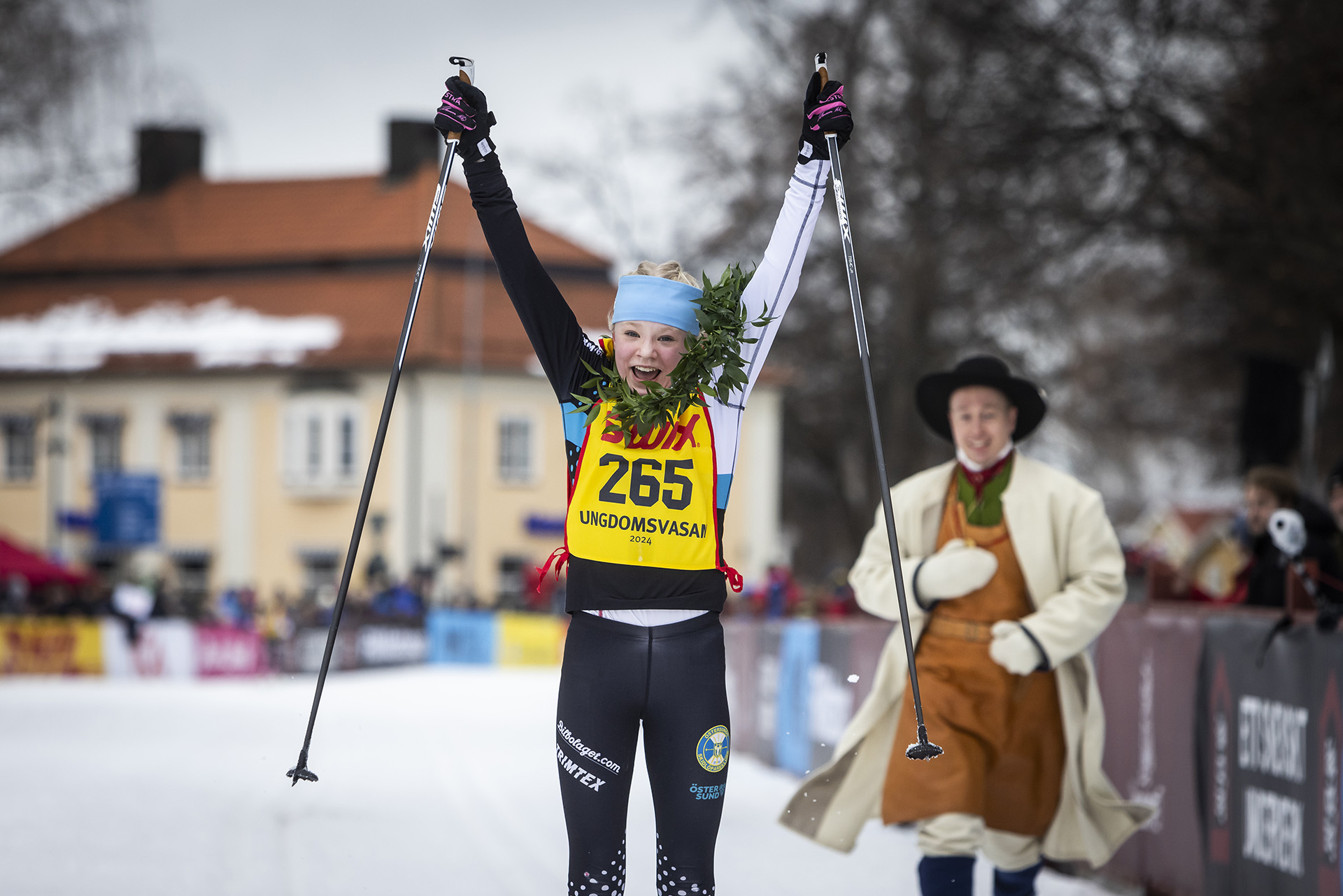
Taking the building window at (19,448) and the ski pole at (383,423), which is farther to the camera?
the building window at (19,448)

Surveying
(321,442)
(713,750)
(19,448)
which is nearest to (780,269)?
(713,750)

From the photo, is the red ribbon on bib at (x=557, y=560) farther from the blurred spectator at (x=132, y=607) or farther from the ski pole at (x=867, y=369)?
the blurred spectator at (x=132, y=607)

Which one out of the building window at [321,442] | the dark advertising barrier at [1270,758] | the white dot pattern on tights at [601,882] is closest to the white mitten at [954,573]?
the dark advertising barrier at [1270,758]

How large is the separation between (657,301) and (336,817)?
518 cm

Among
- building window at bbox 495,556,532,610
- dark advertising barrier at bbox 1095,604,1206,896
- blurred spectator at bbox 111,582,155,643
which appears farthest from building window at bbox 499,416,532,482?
dark advertising barrier at bbox 1095,604,1206,896

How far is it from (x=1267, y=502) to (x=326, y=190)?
42.5 metres

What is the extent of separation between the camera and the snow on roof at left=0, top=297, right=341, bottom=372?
4256cm

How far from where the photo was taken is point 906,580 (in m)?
5.46

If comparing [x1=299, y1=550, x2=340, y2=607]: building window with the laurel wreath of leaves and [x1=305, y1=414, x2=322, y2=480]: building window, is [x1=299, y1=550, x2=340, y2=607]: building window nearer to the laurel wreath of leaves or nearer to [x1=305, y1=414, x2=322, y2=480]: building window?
[x1=305, y1=414, x2=322, y2=480]: building window

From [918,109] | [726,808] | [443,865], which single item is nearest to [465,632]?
[918,109]

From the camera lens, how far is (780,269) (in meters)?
4.36

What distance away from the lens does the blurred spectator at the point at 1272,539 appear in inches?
266

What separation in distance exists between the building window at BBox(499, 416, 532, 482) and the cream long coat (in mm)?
35652

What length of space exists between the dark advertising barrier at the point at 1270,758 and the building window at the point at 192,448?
39.0 metres
